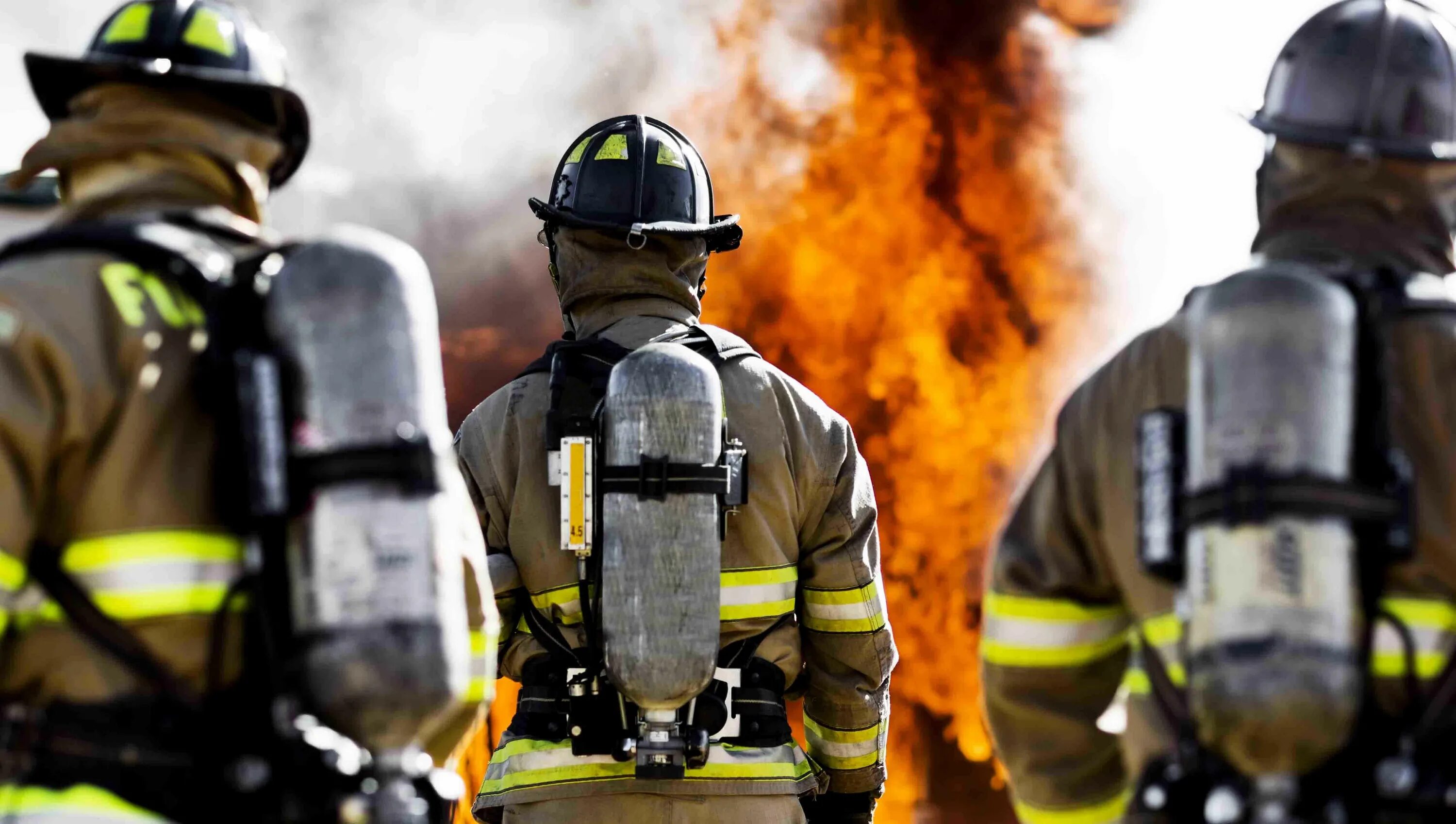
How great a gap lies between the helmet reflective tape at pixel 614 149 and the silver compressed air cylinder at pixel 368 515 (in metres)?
2.27

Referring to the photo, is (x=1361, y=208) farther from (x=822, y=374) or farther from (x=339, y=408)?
(x=822, y=374)

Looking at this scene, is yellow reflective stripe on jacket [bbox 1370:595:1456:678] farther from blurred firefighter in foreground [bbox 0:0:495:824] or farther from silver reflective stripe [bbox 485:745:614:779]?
silver reflective stripe [bbox 485:745:614:779]

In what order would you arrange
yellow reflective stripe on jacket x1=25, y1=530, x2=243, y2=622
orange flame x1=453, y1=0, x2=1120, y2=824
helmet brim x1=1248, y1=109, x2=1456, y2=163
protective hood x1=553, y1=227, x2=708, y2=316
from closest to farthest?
yellow reflective stripe on jacket x1=25, y1=530, x2=243, y2=622
helmet brim x1=1248, y1=109, x2=1456, y2=163
protective hood x1=553, y1=227, x2=708, y2=316
orange flame x1=453, y1=0, x2=1120, y2=824

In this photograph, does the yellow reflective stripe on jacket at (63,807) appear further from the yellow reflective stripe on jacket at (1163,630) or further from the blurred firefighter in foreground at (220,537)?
the yellow reflective stripe on jacket at (1163,630)

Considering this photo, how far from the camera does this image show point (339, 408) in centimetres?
281

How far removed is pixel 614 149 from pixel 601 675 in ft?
5.29

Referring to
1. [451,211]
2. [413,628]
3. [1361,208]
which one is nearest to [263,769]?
[413,628]

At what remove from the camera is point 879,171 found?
926 cm

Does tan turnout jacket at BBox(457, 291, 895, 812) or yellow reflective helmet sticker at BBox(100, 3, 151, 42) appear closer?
yellow reflective helmet sticker at BBox(100, 3, 151, 42)

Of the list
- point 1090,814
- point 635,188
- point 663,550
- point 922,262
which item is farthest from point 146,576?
point 922,262

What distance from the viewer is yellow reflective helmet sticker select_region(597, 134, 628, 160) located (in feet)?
16.9

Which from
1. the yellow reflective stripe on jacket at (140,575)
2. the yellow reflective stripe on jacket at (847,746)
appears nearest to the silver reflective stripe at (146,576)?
the yellow reflective stripe on jacket at (140,575)

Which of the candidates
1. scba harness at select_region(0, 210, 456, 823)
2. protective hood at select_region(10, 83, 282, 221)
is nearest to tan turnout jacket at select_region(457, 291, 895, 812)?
protective hood at select_region(10, 83, 282, 221)

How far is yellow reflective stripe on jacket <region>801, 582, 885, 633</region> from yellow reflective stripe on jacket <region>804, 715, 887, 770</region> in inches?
12.0
